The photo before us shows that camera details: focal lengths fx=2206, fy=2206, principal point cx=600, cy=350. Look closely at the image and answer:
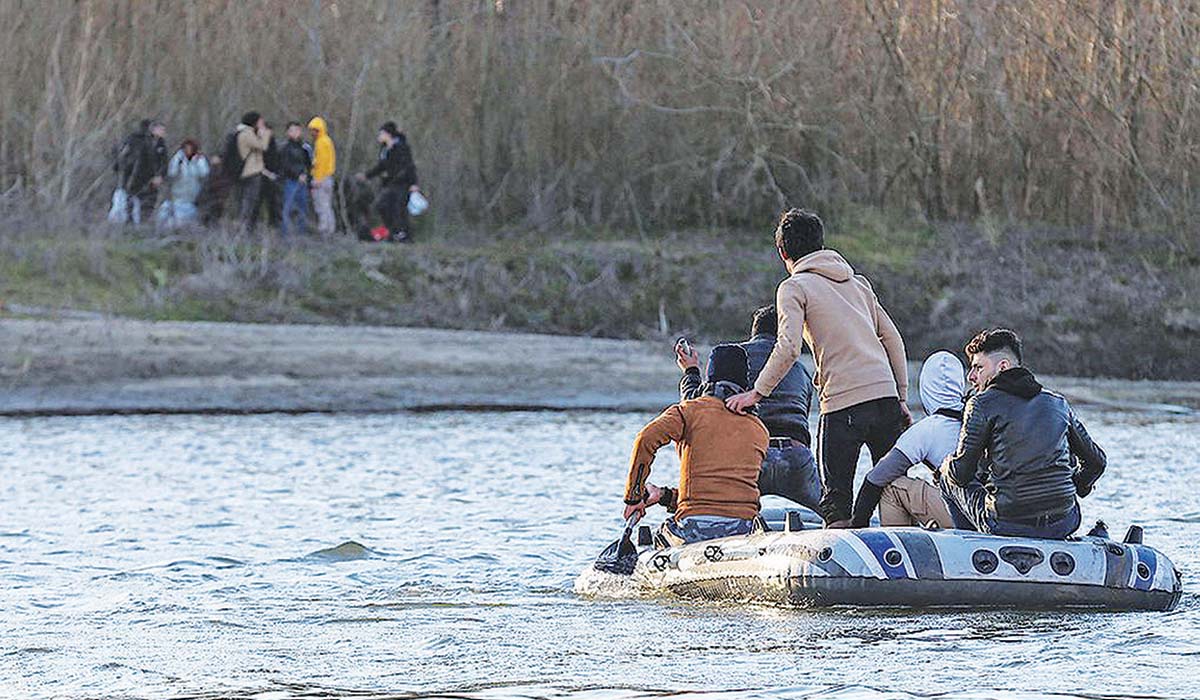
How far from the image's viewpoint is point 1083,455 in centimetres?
1011

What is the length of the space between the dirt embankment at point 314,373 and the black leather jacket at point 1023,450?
43.0ft

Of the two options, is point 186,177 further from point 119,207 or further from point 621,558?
point 621,558

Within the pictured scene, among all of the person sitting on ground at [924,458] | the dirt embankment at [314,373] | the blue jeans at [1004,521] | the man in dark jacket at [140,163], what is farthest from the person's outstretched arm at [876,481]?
the man in dark jacket at [140,163]

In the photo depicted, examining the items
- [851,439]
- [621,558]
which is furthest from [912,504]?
[621,558]

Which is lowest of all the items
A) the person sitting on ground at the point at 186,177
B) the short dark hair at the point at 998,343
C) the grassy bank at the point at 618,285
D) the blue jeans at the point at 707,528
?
the blue jeans at the point at 707,528

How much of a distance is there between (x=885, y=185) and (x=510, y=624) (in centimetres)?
2142

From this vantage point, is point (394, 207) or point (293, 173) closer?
point (293, 173)

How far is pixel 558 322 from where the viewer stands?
27422 millimetres

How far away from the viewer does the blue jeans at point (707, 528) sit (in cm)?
1102

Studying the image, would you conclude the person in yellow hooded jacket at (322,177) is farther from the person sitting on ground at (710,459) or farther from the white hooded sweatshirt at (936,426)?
the white hooded sweatshirt at (936,426)

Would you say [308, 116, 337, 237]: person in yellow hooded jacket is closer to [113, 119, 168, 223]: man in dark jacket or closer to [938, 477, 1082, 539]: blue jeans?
[113, 119, 168, 223]: man in dark jacket

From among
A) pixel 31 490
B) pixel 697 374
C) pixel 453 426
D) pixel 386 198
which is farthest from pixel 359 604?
pixel 386 198

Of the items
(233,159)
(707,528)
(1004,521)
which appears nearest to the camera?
(1004,521)

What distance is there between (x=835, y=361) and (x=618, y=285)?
57.2 feet
